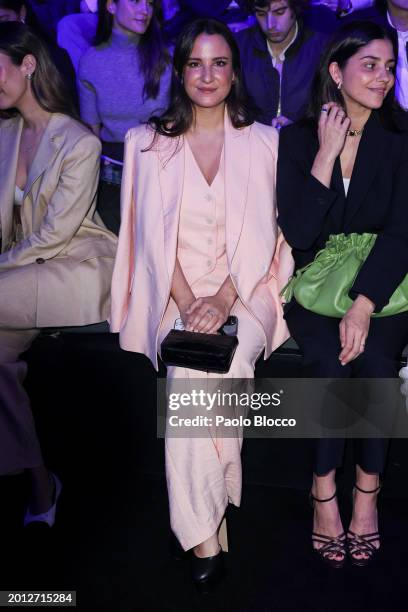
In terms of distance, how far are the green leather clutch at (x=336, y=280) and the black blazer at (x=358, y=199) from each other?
0.11 ft

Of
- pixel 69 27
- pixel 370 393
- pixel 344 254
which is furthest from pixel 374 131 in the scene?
pixel 69 27

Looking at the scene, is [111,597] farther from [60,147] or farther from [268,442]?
[60,147]

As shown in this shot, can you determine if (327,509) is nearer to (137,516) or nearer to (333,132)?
(137,516)

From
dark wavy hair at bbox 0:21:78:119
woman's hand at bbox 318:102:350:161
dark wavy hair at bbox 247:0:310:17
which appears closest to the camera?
woman's hand at bbox 318:102:350:161

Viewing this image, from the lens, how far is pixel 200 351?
2.09m

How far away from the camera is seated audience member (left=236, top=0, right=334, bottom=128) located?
3500 mm

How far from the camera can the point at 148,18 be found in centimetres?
351

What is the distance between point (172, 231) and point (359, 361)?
0.76m

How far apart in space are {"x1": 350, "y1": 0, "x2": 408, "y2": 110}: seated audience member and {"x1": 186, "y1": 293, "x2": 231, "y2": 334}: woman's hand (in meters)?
1.81

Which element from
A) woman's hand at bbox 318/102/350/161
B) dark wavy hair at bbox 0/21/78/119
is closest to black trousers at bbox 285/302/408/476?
woman's hand at bbox 318/102/350/161

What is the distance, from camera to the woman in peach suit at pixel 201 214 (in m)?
2.37

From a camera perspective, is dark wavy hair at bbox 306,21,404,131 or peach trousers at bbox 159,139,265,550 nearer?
peach trousers at bbox 159,139,265,550

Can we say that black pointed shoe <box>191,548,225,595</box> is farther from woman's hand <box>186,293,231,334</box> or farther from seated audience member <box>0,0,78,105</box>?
seated audience member <box>0,0,78,105</box>

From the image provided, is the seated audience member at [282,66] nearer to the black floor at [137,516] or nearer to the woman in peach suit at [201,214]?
the woman in peach suit at [201,214]
